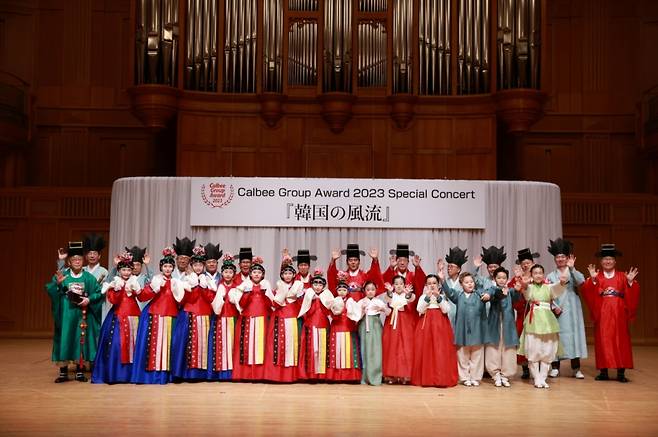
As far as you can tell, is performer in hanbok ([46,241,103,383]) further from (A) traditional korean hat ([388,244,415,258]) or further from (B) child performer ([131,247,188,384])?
(A) traditional korean hat ([388,244,415,258])

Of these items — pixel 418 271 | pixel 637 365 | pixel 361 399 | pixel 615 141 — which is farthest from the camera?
pixel 615 141

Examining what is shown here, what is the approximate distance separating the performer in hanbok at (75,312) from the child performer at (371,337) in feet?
8.37

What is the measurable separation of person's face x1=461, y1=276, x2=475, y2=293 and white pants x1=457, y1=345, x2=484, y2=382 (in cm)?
54

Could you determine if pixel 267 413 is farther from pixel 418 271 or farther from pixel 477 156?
pixel 477 156

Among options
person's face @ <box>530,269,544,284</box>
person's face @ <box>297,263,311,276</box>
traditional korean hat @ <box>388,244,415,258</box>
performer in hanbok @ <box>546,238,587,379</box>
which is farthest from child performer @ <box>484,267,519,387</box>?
person's face @ <box>297,263,311,276</box>

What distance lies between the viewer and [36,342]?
11289mm

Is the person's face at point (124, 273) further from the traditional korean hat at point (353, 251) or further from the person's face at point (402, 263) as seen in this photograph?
the person's face at point (402, 263)

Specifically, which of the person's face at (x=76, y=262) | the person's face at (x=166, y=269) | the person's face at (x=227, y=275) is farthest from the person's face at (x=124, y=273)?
the person's face at (x=227, y=275)

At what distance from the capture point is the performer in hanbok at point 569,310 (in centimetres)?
817

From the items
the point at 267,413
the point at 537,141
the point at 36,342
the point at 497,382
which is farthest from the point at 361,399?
the point at 537,141

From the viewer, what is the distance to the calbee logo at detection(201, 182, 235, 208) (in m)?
8.88

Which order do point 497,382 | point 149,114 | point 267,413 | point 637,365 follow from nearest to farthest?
point 267,413 → point 497,382 → point 637,365 → point 149,114

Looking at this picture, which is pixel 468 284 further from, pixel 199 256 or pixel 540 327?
pixel 199 256

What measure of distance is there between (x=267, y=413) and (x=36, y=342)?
6443 millimetres
